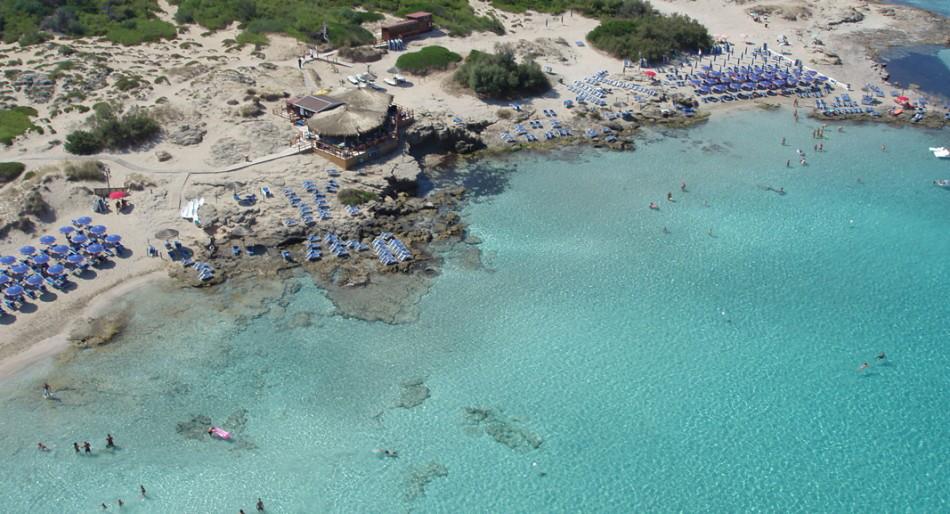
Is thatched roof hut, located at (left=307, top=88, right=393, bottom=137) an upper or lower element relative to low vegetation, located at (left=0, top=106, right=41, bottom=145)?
upper

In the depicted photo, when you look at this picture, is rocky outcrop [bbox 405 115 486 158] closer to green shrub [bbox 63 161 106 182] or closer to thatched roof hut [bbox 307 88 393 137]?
thatched roof hut [bbox 307 88 393 137]

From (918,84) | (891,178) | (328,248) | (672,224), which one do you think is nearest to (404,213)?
(328,248)

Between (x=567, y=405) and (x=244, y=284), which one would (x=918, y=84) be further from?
(x=244, y=284)

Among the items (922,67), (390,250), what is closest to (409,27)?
(390,250)

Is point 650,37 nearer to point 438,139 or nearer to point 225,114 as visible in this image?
point 438,139

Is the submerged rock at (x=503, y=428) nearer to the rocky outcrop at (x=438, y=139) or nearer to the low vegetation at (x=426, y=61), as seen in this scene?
the rocky outcrop at (x=438, y=139)

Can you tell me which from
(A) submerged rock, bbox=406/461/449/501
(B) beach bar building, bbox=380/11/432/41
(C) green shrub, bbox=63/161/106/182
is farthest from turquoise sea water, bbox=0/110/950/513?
(B) beach bar building, bbox=380/11/432/41

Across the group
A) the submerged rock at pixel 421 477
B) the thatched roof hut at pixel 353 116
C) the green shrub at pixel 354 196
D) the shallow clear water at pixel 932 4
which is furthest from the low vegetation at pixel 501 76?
the shallow clear water at pixel 932 4
